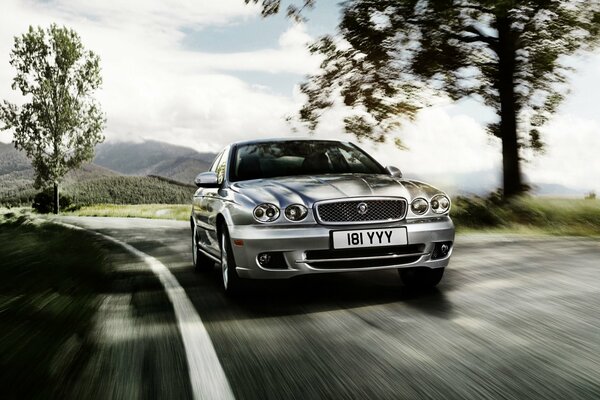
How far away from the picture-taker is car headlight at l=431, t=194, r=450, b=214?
236 inches

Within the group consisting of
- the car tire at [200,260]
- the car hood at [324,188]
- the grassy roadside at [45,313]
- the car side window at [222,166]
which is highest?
the car side window at [222,166]

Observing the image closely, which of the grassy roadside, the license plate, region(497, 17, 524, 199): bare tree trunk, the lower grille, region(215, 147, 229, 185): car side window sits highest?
region(497, 17, 524, 199): bare tree trunk

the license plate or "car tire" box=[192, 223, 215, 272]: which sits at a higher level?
the license plate

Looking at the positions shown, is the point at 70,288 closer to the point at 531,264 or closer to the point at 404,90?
the point at 531,264

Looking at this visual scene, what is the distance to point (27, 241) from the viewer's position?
13633mm

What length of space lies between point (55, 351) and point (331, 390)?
1.95m

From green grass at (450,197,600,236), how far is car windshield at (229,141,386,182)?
7354mm

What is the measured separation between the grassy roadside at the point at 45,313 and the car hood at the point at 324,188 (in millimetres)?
1772

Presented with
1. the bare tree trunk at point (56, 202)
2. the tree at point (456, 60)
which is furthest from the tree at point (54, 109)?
the tree at point (456, 60)

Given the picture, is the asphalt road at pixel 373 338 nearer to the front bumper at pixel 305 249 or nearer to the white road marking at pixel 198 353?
the white road marking at pixel 198 353

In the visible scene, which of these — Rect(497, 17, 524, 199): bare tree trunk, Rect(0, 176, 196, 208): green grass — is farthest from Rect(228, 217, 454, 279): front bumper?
Rect(0, 176, 196, 208): green grass

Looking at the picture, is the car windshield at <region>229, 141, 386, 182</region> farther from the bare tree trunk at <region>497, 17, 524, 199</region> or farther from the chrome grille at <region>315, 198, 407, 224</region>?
the bare tree trunk at <region>497, 17, 524, 199</region>

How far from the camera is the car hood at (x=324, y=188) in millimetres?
5727

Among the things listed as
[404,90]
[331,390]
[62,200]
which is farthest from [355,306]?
[62,200]
